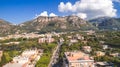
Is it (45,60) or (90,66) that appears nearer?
(90,66)

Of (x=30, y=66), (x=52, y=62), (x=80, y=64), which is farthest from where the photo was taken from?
(x=52, y=62)

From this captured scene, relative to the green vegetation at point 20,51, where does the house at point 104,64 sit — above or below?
below

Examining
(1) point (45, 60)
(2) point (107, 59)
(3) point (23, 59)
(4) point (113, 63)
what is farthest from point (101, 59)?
(3) point (23, 59)

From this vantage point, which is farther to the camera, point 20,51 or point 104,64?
point 20,51

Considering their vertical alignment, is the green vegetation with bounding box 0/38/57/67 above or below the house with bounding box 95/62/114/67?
above

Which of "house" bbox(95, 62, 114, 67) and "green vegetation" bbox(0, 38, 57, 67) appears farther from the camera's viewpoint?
"green vegetation" bbox(0, 38, 57, 67)

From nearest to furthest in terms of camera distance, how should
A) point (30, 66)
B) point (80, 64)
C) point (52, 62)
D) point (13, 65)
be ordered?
point (80, 64)
point (13, 65)
point (30, 66)
point (52, 62)

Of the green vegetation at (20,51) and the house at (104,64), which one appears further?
the green vegetation at (20,51)

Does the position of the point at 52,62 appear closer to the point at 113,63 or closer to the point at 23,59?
the point at 23,59

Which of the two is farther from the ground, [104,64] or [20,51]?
[20,51]
